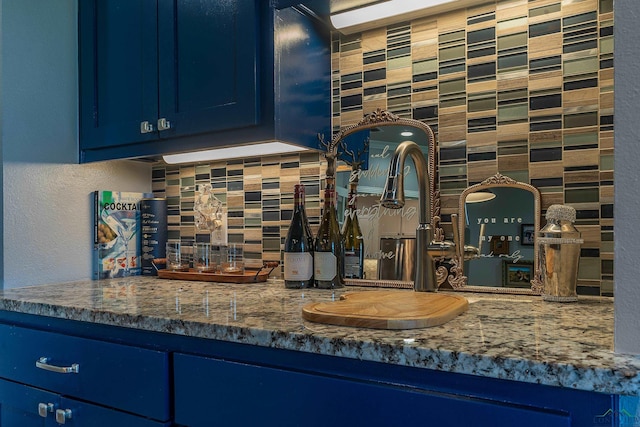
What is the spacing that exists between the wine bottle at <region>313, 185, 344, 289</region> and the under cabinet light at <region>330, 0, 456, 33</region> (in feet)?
1.76

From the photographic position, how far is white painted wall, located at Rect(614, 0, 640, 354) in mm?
797

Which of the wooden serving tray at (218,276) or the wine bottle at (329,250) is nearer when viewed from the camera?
the wine bottle at (329,250)

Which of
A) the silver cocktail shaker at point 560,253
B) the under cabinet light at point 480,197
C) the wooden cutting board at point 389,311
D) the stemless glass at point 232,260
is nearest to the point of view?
the wooden cutting board at point 389,311

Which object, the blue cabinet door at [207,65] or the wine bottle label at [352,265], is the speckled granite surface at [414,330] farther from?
the blue cabinet door at [207,65]

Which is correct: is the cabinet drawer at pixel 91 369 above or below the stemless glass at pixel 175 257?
below

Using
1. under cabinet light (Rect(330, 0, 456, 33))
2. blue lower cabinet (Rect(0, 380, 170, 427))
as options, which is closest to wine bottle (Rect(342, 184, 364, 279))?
under cabinet light (Rect(330, 0, 456, 33))

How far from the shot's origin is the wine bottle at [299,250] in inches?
63.6

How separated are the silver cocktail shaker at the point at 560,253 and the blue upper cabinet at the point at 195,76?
769 millimetres

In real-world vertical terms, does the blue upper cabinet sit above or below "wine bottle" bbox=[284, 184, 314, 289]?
above

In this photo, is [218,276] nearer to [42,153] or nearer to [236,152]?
[236,152]

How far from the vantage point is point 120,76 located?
1837mm

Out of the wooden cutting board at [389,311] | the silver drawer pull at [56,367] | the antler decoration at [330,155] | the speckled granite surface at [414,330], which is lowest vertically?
the silver drawer pull at [56,367]

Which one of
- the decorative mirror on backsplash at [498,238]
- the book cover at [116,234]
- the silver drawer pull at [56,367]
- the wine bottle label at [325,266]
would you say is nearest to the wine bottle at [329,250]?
the wine bottle label at [325,266]

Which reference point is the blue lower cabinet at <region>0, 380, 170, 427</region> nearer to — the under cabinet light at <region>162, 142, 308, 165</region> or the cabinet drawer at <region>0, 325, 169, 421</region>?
the cabinet drawer at <region>0, 325, 169, 421</region>
